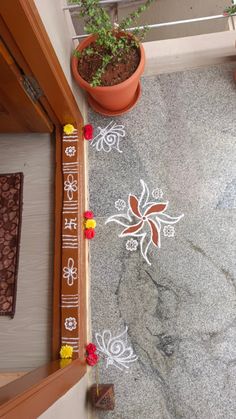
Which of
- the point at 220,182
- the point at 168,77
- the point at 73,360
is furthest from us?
the point at 168,77

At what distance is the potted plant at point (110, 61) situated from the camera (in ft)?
5.05

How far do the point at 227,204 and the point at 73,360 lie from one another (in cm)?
86

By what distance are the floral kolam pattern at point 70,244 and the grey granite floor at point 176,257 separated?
0.12m

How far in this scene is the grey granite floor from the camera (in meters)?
1.52

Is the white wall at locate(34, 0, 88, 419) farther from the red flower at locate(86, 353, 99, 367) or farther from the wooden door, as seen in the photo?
the wooden door

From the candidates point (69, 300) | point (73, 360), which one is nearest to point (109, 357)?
point (73, 360)

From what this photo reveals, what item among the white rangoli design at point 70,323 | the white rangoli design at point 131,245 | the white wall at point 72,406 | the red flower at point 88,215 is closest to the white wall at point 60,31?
the red flower at point 88,215

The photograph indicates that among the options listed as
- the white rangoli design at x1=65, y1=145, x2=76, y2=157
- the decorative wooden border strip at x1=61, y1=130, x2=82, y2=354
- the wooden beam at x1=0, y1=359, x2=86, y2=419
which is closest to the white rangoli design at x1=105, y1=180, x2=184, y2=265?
the decorative wooden border strip at x1=61, y1=130, x2=82, y2=354

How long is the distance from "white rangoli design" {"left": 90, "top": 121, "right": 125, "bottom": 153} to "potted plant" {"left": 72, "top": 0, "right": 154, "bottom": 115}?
5.8 inches

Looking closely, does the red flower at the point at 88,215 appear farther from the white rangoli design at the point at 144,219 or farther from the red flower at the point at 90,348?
the red flower at the point at 90,348

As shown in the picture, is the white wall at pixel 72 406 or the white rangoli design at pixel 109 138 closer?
the white wall at pixel 72 406

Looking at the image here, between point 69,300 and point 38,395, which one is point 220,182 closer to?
point 69,300

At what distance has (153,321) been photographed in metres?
1.59

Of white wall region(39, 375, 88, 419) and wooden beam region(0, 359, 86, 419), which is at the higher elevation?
wooden beam region(0, 359, 86, 419)
